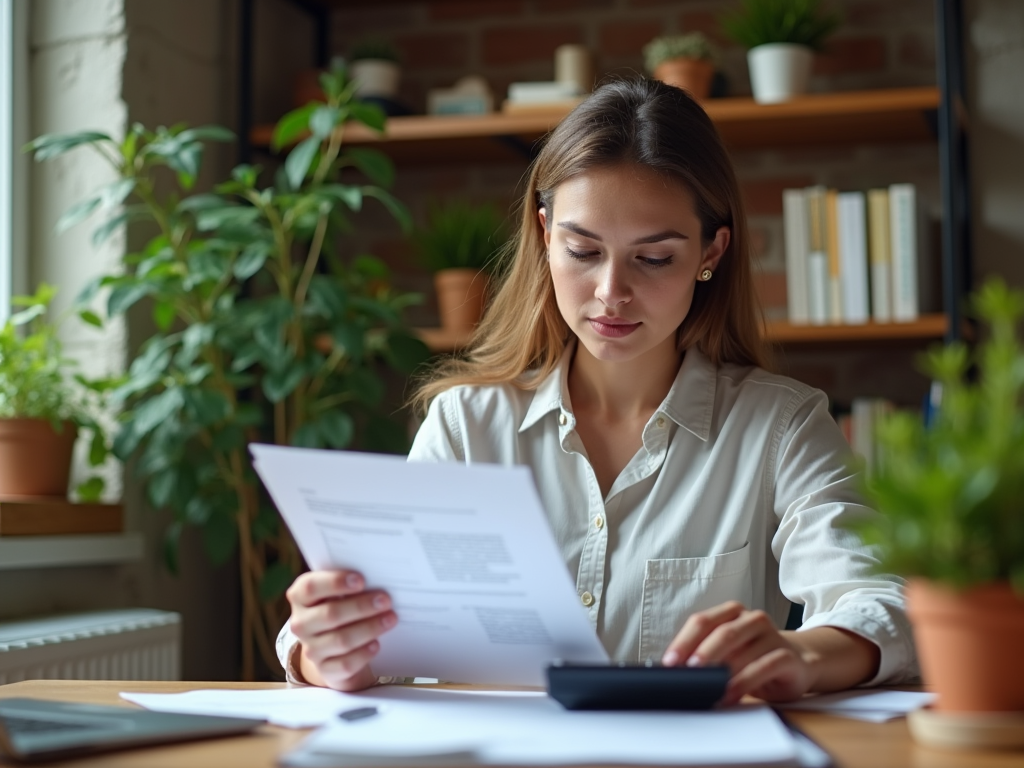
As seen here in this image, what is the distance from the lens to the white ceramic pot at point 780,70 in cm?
237

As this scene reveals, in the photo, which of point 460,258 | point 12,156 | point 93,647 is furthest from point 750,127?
point 93,647

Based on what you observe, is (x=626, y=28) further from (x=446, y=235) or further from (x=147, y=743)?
(x=147, y=743)

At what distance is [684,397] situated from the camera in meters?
1.52

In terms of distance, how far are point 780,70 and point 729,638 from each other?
5.47 ft

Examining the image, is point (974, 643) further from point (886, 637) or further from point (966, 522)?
point (886, 637)

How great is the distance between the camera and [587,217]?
4.59ft

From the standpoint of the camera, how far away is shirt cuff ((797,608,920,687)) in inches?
42.9

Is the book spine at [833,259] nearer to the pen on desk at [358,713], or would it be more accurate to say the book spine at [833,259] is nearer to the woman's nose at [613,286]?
the woman's nose at [613,286]

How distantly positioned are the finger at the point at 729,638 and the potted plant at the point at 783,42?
5.23 ft

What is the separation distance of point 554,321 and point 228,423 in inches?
35.0

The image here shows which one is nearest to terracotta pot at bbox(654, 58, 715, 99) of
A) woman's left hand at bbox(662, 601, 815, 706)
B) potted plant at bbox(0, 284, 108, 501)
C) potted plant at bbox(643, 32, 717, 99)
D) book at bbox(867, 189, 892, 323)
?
potted plant at bbox(643, 32, 717, 99)

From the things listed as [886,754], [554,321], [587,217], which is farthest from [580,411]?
[886,754]

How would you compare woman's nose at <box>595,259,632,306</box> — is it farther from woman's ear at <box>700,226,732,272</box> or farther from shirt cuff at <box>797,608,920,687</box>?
shirt cuff at <box>797,608,920,687</box>

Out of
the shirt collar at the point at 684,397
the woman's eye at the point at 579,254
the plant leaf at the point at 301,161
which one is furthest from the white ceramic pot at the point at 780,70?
the woman's eye at the point at 579,254
